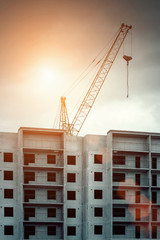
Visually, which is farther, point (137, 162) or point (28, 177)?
point (137, 162)

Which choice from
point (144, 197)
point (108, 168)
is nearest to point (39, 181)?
point (108, 168)

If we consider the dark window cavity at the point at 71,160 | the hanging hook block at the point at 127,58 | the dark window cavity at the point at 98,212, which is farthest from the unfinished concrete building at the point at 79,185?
the hanging hook block at the point at 127,58

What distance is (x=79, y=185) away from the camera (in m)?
76.9

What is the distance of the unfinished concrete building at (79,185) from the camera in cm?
7362

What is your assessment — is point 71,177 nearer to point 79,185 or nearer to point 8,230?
point 79,185

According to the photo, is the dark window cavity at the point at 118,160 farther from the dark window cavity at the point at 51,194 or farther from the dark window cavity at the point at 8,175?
the dark window cavity at the point at 8,175

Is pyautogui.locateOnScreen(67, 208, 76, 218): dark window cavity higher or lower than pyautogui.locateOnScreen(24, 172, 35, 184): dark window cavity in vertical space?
lower

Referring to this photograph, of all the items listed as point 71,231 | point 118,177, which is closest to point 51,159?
point 118,177

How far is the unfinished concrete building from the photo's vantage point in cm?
7362

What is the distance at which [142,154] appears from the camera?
257 ft

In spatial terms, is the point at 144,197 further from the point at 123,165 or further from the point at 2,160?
the point at 2,160

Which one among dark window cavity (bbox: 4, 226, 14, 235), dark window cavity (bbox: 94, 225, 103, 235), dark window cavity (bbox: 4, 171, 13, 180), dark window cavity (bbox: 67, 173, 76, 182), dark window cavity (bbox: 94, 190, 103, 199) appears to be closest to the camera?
dark window cavity (bbox: 4, 226, 14, 235)

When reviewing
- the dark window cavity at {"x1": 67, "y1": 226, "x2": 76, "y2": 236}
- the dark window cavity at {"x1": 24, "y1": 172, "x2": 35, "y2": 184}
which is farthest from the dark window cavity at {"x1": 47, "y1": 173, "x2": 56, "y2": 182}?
the dark window cavity at {"x1": 67, "y1": 226, "x2": 76, "y2": 236}

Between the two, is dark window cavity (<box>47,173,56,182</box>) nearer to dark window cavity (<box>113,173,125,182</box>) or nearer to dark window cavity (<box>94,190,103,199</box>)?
dark window cavity (<box>94,190,103,199</box>)
